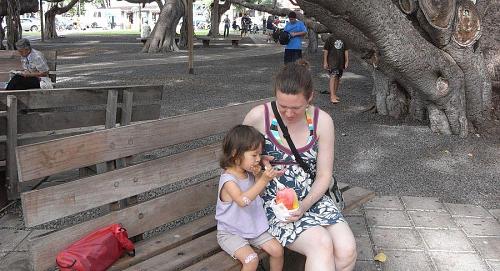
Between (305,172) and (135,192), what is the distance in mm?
970

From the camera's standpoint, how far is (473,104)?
7.36 metres

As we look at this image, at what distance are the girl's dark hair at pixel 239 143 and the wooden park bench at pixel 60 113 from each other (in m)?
1.54

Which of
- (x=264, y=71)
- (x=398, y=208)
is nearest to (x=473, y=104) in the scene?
(x=398, y=208)

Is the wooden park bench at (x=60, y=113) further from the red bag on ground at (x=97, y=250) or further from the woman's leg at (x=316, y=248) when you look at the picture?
the woman's leg at (x=316, y=248)

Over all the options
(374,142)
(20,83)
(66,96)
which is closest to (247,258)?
(66,96)

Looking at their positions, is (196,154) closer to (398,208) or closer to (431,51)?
(398,208)

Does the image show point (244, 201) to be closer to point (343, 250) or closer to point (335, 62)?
point (343, 250)

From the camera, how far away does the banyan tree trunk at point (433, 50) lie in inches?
239

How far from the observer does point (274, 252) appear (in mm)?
2807

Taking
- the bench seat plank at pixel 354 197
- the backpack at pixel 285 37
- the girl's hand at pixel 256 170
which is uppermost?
the backpack at pixel 285 37

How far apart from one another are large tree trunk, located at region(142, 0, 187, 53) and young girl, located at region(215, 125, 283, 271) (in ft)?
66.8

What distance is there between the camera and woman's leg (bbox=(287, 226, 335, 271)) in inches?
106

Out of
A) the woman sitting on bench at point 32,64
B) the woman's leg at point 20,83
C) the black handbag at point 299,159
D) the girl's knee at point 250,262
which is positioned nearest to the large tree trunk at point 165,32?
the woman sitting on bench at point 32,64

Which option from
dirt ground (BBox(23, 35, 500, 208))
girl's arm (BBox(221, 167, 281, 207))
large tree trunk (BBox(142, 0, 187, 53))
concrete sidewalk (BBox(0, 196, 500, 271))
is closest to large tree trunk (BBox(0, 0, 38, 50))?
large tree trunk (BBox(142, 0, 187, 53))
